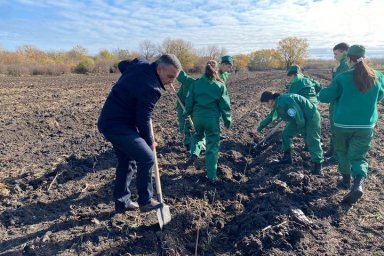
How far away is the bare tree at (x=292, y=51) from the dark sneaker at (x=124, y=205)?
72323 mm

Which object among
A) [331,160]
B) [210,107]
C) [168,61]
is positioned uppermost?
[168,61]

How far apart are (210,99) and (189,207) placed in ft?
5.55

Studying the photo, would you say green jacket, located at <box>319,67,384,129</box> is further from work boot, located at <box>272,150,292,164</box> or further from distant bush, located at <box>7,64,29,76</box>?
distant bush, located at <box>7,64,29,76</box>

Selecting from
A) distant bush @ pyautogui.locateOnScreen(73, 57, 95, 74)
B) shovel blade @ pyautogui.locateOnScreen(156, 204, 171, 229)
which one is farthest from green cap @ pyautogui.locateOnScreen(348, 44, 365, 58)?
distant bush @ pyautogui.locateOnScreen(73, 57, 95, 74)

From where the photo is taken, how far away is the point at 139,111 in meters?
3.82

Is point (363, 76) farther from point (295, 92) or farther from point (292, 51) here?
point (292, 51)

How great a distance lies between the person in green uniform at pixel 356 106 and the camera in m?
4.66

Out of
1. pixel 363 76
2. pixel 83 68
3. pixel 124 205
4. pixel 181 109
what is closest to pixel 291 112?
pixel 363 76

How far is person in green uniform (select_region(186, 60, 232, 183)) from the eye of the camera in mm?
5438

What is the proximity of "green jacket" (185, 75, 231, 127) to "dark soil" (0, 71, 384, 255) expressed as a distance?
1.03 m

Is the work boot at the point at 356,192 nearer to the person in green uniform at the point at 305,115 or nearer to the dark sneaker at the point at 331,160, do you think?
the person in green uniform at the point at 305,115

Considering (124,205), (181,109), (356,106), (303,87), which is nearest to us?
(124,205)

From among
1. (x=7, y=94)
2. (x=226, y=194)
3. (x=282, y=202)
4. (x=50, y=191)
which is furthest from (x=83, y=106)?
(x=282, y=202)

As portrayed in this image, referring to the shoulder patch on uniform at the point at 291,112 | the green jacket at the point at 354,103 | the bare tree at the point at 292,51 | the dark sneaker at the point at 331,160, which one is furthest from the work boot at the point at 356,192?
the bare tree at the point at 292,51
